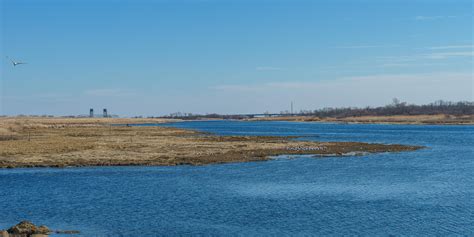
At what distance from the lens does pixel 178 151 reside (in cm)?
5981

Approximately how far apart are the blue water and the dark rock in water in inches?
57.4

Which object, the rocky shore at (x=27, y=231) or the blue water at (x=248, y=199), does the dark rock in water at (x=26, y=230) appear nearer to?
the rocky shore at (x=27, y=231)

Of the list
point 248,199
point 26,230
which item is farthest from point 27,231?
point 248,199

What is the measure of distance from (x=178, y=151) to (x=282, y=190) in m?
28.2

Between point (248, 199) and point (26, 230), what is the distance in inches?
491

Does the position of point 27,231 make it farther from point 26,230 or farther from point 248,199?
point 248,199

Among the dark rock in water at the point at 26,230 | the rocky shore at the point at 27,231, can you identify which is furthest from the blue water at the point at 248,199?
the dark rock in water at the point at 26,230

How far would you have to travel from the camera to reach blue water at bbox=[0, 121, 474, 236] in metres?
23.3

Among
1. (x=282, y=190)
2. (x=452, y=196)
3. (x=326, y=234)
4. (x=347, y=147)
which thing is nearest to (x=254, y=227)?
(x=326, y=234)

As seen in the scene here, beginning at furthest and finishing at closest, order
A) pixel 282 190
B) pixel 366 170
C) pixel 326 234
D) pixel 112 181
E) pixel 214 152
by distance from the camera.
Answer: pixel 214 152 < pixel 366 170 < pixel 112 181 < pixel 282 190 < pixel 326 234

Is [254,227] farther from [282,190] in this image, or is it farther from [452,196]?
[452,196]

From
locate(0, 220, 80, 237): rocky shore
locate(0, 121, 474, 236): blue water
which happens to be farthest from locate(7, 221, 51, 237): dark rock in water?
locate(0, 121, 474, 236): blue water

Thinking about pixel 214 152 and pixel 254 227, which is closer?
pixel 254 227

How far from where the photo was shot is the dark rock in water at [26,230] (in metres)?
20.7
